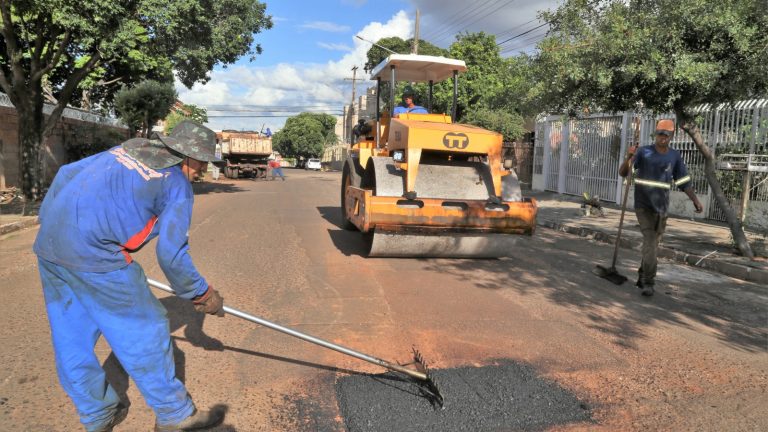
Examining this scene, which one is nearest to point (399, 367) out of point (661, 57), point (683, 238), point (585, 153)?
point (661, 57)

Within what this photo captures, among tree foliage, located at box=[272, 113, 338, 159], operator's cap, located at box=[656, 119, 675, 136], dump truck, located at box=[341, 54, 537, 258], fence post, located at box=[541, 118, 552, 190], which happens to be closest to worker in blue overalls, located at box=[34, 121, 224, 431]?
dump truck, located at box=[341, 54, 537, 258]

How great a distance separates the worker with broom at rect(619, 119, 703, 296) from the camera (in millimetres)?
5629

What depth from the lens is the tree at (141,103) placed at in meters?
23.2

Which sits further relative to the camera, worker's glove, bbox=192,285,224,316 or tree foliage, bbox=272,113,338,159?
tree foliage, bbox=272,113,338,159

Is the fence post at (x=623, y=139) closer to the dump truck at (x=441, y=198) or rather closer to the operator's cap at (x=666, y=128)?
the dump truck at (x=441, y=198)

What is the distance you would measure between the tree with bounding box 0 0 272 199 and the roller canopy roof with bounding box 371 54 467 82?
196 inches

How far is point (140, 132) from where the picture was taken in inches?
1041

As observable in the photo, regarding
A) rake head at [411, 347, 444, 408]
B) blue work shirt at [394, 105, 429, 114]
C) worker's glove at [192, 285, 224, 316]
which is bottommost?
rake head at [411, 347, 444, 408]

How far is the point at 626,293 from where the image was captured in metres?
5.67

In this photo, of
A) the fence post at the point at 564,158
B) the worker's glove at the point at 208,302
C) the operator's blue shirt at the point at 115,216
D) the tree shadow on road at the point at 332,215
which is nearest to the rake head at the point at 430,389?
the worker's glove at the point at 208,302

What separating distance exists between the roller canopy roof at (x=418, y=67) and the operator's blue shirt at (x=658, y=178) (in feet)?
10.2

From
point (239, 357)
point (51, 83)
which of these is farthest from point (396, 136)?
point (51, 83)

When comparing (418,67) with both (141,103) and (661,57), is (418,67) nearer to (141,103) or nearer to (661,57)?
(661,57)

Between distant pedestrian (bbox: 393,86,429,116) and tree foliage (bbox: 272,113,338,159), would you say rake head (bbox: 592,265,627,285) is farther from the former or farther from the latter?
tree foliage (bbox: 272,113,338,159)
